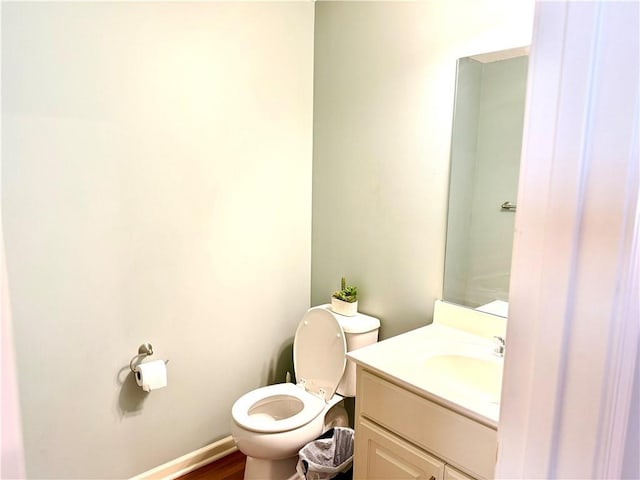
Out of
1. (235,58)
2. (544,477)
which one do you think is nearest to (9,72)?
(235,58)

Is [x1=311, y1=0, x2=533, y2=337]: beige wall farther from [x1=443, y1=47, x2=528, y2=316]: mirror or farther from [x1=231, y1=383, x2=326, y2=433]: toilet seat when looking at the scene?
[x1=231, y1=383, x2=326, y2=433]: toilet seat

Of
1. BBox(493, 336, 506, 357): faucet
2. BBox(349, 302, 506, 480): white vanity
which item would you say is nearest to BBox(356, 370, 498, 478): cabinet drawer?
BBox(349, 302, 506, 480): white vanity

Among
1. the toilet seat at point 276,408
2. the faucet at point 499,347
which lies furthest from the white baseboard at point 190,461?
the faucet at point 499,347

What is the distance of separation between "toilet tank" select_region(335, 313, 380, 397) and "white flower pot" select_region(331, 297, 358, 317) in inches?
1.7

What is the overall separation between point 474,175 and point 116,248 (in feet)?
5.01

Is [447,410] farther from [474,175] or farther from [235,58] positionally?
[235,58]

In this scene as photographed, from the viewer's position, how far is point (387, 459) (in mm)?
1418

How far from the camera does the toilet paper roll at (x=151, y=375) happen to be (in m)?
1.80

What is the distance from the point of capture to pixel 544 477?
1.51 ft

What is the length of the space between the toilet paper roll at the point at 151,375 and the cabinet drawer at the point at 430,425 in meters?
0.90

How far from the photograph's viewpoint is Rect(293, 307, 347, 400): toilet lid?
6.46 ft

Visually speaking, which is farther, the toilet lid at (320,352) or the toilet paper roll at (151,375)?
the toilet lid at (320,352)

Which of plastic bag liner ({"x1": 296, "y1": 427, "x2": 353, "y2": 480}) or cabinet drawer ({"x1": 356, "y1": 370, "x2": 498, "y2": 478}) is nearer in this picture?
cabinet drawer ({"x1": 356, "y1": 370, "x2": 498, "y2": 478})

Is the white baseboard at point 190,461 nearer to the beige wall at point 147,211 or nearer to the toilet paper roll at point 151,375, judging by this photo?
the beige wall at point 147,211
